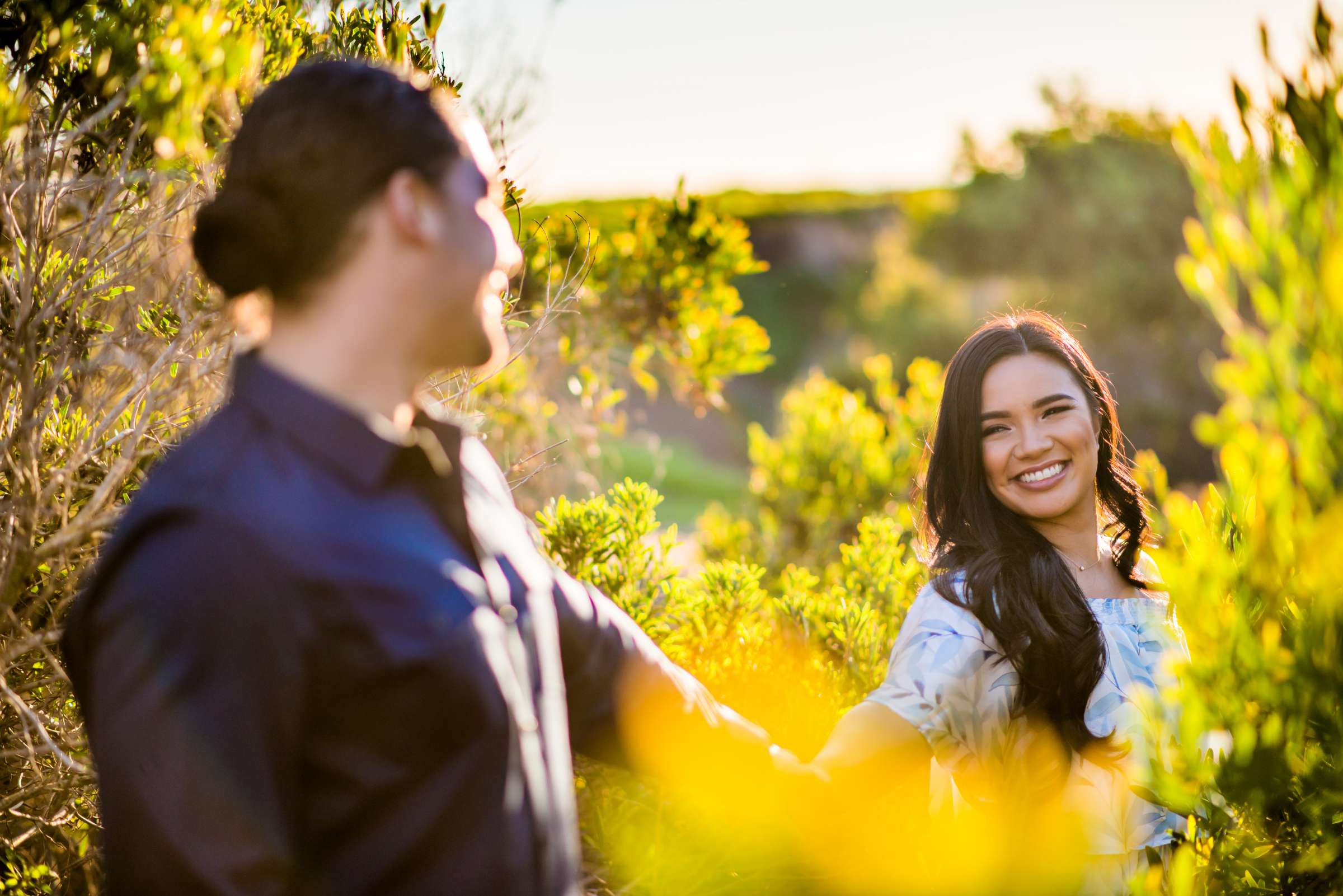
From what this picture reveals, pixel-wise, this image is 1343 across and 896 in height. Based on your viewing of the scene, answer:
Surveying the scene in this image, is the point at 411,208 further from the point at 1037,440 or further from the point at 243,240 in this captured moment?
the point at 1037,440

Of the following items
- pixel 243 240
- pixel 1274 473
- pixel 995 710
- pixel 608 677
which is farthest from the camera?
pixel 995 710

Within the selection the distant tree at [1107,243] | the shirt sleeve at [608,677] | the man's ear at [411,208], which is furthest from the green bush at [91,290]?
the distant tree at [1107,243]

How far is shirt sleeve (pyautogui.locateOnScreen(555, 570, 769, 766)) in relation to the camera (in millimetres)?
1816

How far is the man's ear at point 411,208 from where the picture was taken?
4.51 feet

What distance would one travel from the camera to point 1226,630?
5.81 feet

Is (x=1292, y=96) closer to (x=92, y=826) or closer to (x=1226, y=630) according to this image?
(x=1226, y=630)

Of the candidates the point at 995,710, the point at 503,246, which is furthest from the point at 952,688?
the point at 503,246

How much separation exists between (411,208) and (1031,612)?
6.35 feet

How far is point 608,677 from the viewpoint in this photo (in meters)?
1.88

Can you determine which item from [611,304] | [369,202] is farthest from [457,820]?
[611,304]

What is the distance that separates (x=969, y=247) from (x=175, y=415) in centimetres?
2819

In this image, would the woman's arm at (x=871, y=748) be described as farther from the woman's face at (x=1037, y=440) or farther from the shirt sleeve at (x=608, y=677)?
the woman's face at (x=1037, y=440)

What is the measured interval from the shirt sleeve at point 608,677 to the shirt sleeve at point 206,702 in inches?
26.4

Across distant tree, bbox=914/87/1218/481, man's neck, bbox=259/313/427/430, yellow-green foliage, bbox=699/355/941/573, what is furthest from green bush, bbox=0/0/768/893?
distant tree, bbox=914/87/1218/481
